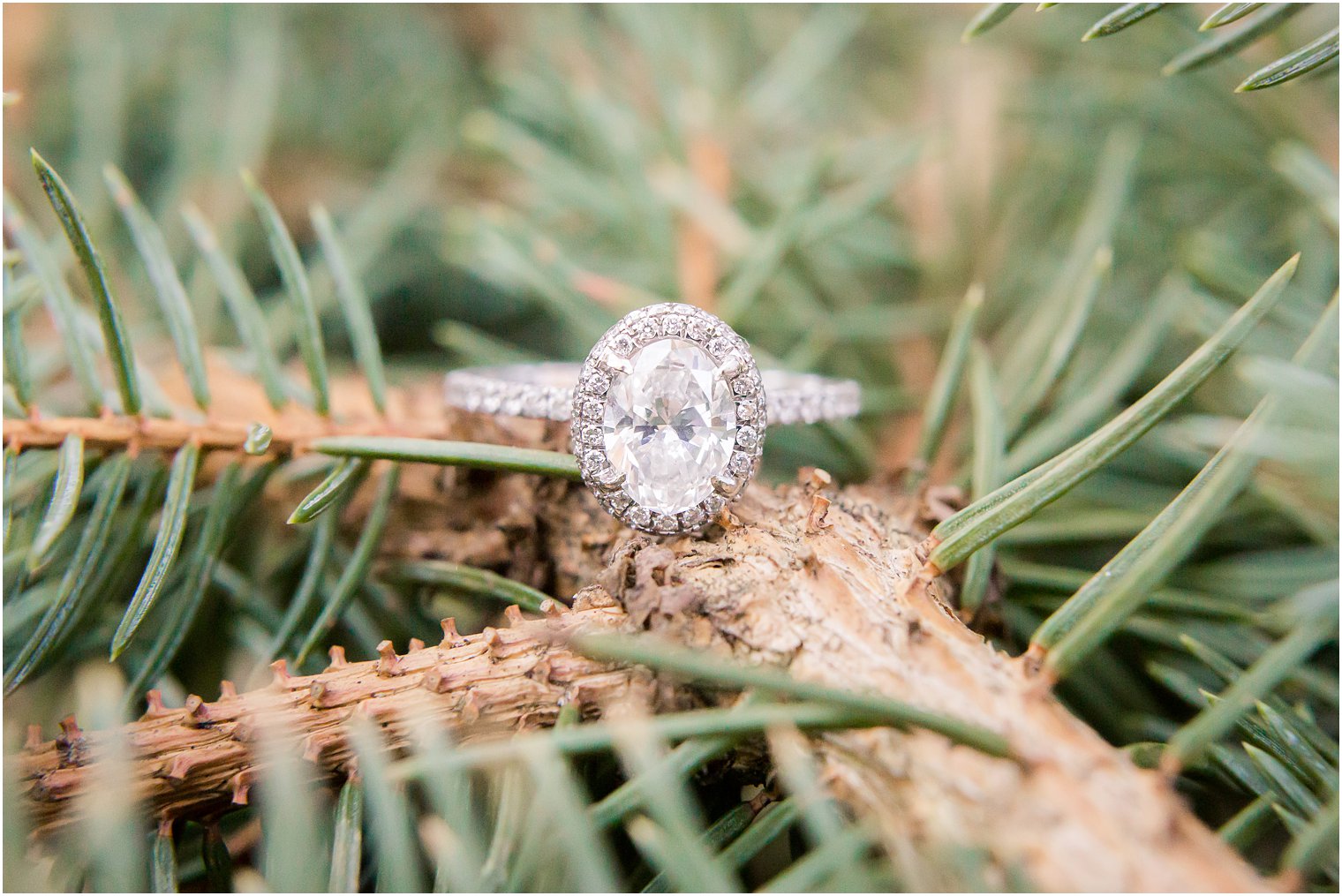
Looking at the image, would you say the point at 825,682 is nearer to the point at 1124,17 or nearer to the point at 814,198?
the point at 1124,17

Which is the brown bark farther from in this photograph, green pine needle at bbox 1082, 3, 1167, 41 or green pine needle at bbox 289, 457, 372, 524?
green pine needle at bbox 1082, 3, 1167, 41

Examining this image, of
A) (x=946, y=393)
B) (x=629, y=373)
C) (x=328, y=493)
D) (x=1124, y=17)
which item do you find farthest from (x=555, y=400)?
(x=1124, y=17)

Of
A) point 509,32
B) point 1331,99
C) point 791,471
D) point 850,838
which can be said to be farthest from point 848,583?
point 509,32

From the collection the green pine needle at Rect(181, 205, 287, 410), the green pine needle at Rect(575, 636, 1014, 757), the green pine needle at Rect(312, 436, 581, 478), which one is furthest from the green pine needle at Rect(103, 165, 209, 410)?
the green pine needle at Rect(575, 636, 1014, 757)

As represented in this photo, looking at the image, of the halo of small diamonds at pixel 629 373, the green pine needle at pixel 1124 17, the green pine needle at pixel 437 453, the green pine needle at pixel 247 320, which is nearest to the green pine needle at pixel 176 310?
the green pine needle at pixel 247 320

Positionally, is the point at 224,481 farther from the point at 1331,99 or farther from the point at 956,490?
the point at 1331,99

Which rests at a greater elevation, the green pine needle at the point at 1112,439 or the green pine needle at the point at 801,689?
the green pine needle at the point at 1112,439

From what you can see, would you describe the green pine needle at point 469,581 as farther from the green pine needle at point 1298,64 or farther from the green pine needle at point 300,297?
the green pine needle at point 1298,64

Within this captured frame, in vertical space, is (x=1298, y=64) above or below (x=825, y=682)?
above
